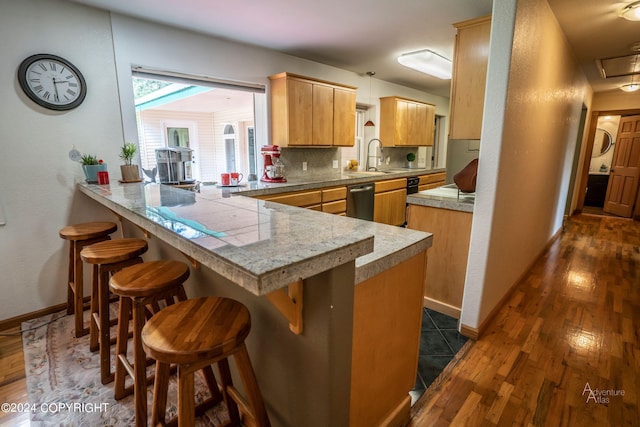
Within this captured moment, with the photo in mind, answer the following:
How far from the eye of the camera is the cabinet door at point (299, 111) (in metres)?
3.48

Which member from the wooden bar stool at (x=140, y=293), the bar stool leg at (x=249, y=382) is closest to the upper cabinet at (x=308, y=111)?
the wooden bar stool at (x=140, y=293)

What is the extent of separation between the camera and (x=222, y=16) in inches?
101

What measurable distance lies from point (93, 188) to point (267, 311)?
70.0 inches

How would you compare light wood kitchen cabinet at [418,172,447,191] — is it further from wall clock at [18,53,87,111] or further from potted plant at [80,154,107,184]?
wall clock at [18,53,87,111]

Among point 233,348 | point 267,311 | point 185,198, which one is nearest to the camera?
point 233,348

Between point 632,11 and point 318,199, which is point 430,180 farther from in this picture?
point 632,11

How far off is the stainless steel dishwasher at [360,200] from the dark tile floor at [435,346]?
68.4 inches

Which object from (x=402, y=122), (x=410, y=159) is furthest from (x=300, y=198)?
(x=410, y=159)

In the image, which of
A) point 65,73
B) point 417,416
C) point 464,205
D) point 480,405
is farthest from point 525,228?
point 65,73

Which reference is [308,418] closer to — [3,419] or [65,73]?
[3,419]

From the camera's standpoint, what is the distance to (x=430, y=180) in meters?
5.52

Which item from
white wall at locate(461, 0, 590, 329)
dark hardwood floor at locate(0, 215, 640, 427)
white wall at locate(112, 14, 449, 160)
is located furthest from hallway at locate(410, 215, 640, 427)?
white wall at locate(112, 14, 449, 160)

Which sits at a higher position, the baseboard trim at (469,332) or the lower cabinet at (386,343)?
the lower cabinet at (386,343)

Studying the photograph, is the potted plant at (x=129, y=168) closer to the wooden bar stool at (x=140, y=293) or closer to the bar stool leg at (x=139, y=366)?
the wooden bar stool at (x=140, y=293)
